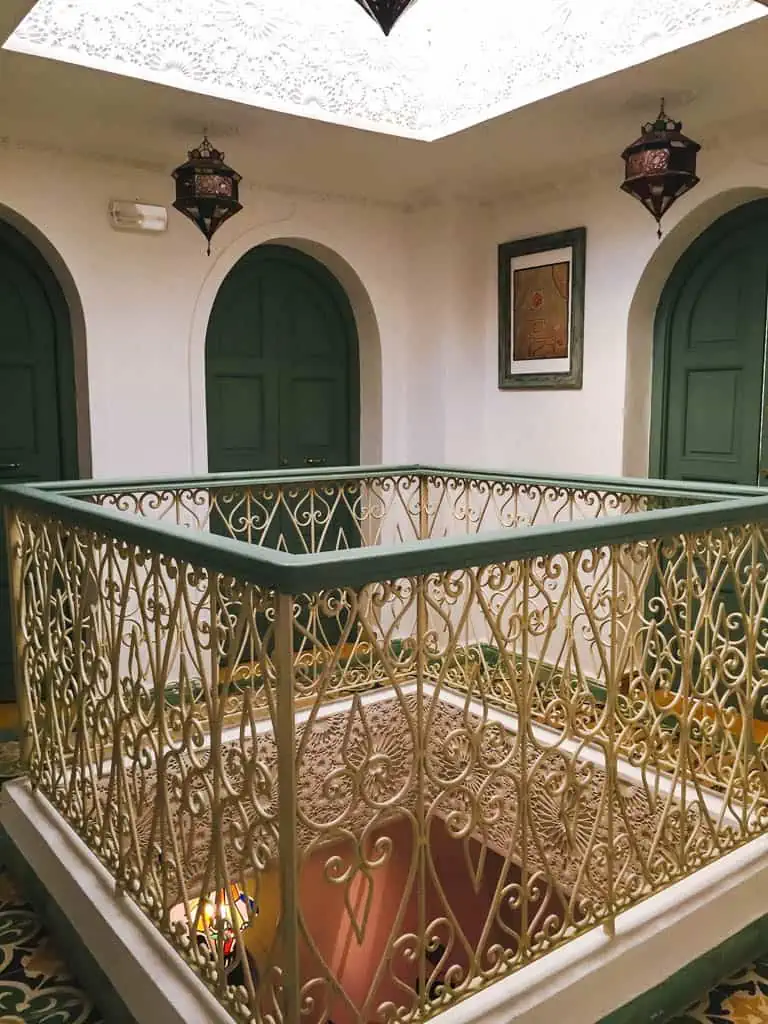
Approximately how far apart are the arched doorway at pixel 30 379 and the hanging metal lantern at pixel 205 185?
3.46 feet

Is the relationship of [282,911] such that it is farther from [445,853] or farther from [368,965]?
[368,965]

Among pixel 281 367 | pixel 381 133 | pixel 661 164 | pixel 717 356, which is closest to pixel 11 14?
pixel 381 133

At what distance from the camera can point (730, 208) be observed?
4.48m

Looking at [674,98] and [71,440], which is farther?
[71,440]

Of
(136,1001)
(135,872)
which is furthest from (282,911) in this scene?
(135,872)

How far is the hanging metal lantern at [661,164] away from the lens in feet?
12.0

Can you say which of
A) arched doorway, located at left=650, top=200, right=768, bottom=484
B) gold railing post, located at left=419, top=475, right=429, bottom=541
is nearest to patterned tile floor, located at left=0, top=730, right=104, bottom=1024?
gold railing post, located at left=419, top=475, right=429, bottom=541

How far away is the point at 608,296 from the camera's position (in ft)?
16.1

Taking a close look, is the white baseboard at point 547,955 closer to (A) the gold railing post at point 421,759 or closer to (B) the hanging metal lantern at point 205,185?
(A) the gold railing post at point 421,759

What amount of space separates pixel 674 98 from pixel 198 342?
272cm

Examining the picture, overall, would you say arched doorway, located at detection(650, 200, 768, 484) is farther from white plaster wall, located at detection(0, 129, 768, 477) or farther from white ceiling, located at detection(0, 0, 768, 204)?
white ceiling, located at detection(0, 0, 768, 204)

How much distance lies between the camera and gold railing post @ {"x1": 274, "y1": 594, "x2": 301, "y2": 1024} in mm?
1570

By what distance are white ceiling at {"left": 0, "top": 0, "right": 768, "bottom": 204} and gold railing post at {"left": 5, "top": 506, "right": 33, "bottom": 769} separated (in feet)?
5.54

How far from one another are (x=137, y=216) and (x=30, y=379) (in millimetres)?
1043
